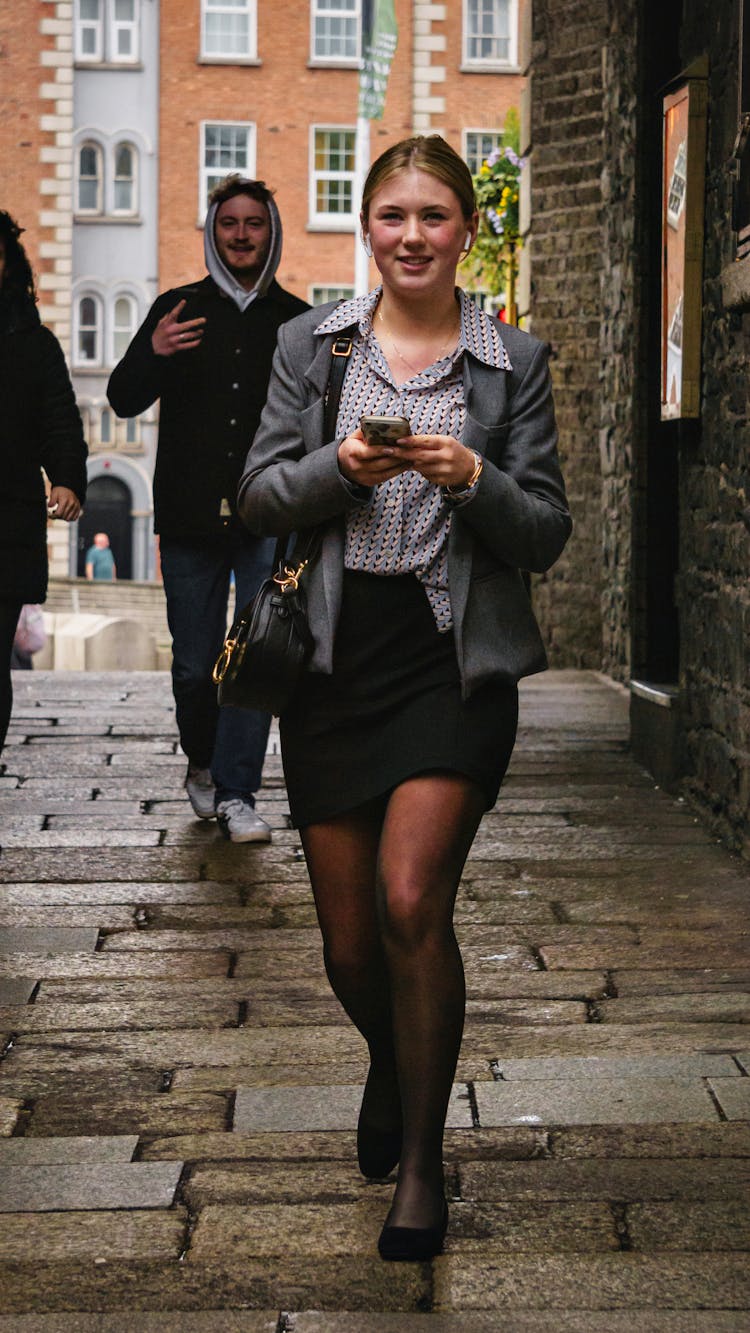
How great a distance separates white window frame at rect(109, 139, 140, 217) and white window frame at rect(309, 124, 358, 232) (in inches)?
140

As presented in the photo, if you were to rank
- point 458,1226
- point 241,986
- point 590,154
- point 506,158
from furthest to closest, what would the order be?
point 506,158 → point 590,154 → point 241,986 → point 458,1226

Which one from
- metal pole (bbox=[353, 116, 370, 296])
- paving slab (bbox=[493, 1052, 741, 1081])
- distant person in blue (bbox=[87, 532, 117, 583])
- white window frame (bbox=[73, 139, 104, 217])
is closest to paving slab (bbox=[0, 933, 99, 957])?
paving slab (bbox=[493, 1052, 741, 1081])

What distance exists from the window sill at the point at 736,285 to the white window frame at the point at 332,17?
119 feet

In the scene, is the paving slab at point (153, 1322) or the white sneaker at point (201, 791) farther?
the white sneaker at point (201, 791)

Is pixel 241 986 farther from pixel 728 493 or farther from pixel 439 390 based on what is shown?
pixel 728 493

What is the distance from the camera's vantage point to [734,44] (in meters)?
6.80

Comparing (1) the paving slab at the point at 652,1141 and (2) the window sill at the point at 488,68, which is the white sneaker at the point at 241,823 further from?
(2) the window sill at the point at 488,68

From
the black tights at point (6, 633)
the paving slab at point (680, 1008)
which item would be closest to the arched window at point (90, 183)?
the black tights at point (6, 633)

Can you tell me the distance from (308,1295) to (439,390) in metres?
1.44

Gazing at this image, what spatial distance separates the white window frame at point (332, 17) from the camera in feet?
136

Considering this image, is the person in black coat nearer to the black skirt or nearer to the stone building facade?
the stone building facade

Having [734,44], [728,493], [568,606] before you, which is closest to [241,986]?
[728,493]

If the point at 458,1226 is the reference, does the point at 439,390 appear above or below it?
above

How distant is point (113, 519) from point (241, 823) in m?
36.1
